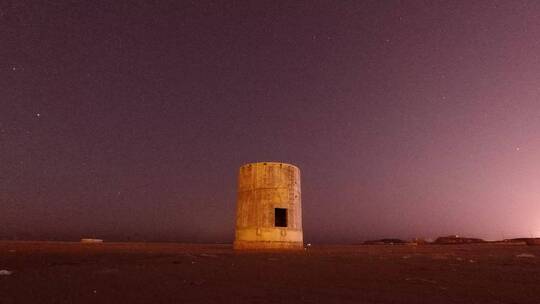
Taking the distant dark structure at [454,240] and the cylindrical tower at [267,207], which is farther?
the distant dark structure at [454,240]

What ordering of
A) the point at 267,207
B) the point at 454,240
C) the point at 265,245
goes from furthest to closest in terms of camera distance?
1. the point at 454,240
2. the point at 267,207
3. the point at 265,245

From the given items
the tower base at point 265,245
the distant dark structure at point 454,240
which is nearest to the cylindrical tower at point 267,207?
the tower base at point 265,245

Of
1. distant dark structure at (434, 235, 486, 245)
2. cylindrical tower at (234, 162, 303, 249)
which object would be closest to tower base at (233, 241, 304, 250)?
cylindrical tower at (234, 162, 303, 249)

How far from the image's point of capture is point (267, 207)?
16.1 metres

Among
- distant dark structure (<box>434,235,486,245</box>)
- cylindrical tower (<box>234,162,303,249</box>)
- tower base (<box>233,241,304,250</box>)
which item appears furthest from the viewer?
distant dark structure (<box>434,235,486,245</box>)

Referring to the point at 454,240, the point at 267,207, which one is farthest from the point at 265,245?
the point at 454,240

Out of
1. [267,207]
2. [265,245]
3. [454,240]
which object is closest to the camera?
[265,245]

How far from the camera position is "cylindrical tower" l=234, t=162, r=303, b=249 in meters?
15.7

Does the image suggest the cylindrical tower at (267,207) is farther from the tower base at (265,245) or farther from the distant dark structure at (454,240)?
the distant dark structure at (454,240)

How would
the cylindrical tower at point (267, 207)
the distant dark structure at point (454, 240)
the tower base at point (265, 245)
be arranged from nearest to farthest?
1. the tower base at point (265, 245)
2. the cylindrical tower at point (267, 207)
3. the distant dark structure at point (454, 240)

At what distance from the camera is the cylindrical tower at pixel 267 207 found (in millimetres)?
15727

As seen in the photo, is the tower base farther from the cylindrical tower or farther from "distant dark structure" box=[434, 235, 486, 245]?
"distant dark structure" box=[434, 235, 486, 245]

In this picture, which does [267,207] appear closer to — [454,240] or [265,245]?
[265,245]

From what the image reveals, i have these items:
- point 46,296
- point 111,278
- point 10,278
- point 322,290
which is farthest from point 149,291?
point 10,278
